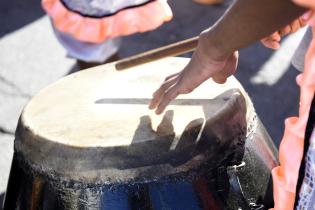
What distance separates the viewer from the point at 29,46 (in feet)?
9.22

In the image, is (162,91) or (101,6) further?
(101,6)

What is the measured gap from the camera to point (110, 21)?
1558mm

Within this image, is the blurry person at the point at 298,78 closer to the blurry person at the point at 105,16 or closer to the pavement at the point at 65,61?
the blurry person at the point at 105,16

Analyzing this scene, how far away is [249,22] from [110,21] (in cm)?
75

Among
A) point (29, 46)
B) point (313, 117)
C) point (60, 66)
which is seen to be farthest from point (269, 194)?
point (29, 46)

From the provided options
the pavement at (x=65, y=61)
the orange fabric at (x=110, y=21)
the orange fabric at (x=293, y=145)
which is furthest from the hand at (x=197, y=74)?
the pavement at (x=65, y=61)

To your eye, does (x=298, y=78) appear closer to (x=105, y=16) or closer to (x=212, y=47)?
(x=212, y=47)

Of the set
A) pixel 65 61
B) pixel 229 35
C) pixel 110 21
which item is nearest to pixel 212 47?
pixel 229 35

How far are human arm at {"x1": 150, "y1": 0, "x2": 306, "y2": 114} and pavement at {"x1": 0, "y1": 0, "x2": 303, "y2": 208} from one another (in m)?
1.10

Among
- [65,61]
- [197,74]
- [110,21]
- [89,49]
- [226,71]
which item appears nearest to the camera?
[197,74]

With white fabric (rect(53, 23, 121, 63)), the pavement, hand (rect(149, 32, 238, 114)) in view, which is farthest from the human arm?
the pavement

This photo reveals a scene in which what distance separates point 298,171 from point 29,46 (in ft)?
6.93

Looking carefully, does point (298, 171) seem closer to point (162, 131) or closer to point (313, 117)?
point (313, 117)

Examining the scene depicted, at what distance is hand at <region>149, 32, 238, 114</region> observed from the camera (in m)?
0.95
